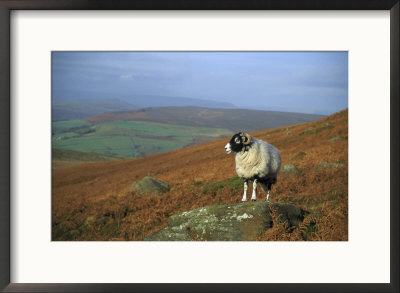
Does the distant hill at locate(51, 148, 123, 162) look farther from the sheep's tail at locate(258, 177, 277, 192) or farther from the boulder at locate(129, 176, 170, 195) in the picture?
the sheep's tail at locate(258, 177, 277, 192)

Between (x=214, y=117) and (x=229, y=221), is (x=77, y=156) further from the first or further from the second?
(x=229, y=221)

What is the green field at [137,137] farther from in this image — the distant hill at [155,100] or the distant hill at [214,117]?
the distant hill at [155,100]

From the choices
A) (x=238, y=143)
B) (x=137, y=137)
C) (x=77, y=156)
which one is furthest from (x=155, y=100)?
(x=238, y=143)

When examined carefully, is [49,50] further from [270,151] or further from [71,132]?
[270,151]

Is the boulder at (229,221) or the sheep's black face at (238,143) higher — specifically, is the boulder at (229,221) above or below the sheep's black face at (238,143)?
below

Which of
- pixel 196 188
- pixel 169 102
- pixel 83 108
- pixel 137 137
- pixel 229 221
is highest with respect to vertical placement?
pixel 169 102

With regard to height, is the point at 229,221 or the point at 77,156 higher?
the point at 77,156

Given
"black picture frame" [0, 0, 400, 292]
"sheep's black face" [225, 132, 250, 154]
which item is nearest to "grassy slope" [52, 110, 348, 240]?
"black picture frame" [0, 0, 400, 292]

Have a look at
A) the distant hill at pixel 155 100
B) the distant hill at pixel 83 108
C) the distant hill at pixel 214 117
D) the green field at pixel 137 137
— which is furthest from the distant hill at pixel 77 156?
the distant hill at pixel 155 100
